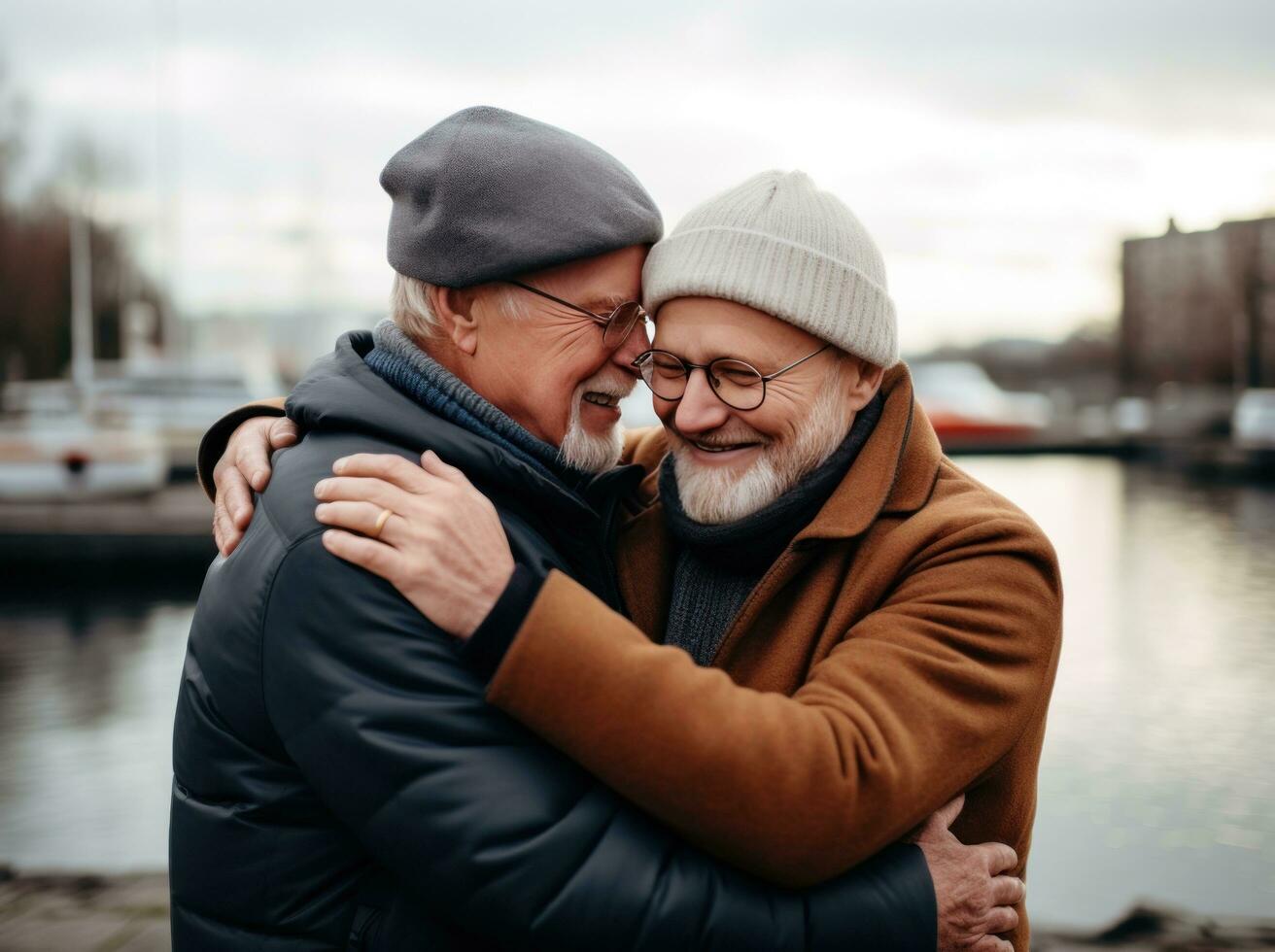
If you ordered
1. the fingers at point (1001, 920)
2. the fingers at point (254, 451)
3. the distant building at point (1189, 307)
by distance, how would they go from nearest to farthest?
1. the fingers at point (1001, 920)
2. the fingers at point (254, 451)
3. the distant building at point (1189, 307)

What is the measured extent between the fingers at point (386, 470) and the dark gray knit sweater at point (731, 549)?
2.32 ft

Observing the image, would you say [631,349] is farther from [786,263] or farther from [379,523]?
[379,523]

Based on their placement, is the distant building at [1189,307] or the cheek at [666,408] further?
the distant building at [1189,307]

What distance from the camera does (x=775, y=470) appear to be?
7.86 feet

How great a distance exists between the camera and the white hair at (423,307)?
2273mm

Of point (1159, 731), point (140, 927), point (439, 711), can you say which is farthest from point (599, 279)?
point (1159, 731)

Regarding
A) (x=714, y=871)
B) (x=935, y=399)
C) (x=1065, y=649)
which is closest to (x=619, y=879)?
(x=714, y=871)

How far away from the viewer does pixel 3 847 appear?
17.8 feet

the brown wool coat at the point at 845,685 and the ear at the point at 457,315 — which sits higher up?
the ear at the point at 457,315

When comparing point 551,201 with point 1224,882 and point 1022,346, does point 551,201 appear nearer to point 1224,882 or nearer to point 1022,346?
point 1224,882

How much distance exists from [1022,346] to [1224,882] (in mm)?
65686

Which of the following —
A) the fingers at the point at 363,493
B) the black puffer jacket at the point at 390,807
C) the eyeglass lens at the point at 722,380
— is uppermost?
the eyeglass lens at the point at 722,380

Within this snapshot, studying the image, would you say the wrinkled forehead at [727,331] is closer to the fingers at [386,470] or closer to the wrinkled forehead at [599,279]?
the wrinkled forehead at [599,279]

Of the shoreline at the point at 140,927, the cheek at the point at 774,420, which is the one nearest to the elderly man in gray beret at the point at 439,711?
the cheek at the point at 774,420
